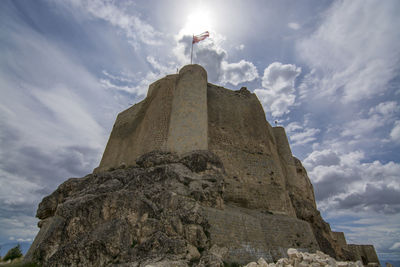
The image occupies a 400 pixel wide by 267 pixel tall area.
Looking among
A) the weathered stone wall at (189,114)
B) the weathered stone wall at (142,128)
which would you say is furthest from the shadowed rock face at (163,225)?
the weathered stone wall at (142,128)

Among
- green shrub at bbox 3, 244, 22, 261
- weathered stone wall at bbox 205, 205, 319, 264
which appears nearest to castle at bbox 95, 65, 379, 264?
weathered stone wall at bbox 205, 205, 319, 264

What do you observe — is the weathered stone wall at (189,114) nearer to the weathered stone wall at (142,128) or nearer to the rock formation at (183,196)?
the rock formation at (183,196)

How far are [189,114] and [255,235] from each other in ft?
22.1

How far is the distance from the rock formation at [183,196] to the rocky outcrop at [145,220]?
3cm

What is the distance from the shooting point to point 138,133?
15.9 metres

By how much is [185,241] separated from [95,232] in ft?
9.63

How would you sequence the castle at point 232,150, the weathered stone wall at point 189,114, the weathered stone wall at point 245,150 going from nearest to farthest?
the castle at point 232,150
the weathered stone wall at point 189,114
the weathered stone wall at point 245,150

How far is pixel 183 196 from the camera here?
370 inches

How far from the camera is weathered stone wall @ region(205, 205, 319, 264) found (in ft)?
28.9

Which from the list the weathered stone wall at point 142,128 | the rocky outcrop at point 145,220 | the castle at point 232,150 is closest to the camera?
the rocky outcrop at point 145,220

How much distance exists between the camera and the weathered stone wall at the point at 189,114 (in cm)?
1252

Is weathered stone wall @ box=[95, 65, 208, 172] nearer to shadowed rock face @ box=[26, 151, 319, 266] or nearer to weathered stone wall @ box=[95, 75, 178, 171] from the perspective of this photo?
weathered stone wall @ box=[95, 75, 178, 171]

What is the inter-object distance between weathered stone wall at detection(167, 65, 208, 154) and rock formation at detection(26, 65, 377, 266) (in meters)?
0.06

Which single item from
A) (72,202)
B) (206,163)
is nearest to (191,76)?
(206,163)
